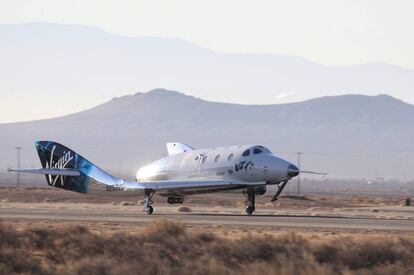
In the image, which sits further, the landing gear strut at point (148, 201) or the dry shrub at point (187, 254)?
the landing gear strut at point (148, 201)

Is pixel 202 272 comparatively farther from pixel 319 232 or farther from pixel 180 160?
pixel 180 160

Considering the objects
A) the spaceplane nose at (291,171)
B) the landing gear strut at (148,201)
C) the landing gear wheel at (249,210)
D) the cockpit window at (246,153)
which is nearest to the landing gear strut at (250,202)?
the landing gear wheel at (249,210)

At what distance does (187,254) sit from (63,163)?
103 ft

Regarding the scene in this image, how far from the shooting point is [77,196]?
84.2 meters

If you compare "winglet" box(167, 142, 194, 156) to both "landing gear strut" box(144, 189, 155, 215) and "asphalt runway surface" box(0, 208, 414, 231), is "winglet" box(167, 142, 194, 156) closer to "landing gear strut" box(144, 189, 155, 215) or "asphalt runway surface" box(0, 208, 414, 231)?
"landing gear strut" box(144, 189, 155, 215)

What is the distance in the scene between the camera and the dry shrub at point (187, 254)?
76.6 feet

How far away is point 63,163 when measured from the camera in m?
57.2

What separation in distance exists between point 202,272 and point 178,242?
5515mm

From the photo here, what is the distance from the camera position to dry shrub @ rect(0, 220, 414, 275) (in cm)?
2336

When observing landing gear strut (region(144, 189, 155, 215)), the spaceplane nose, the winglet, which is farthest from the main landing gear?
the spaceplane nose

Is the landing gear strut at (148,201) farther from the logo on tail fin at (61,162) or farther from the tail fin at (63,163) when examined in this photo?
the logo on tail fin at (61,162)

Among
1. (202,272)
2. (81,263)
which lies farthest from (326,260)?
(81,263)

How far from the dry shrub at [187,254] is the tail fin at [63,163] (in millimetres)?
25733

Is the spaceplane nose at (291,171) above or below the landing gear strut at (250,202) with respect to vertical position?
above
